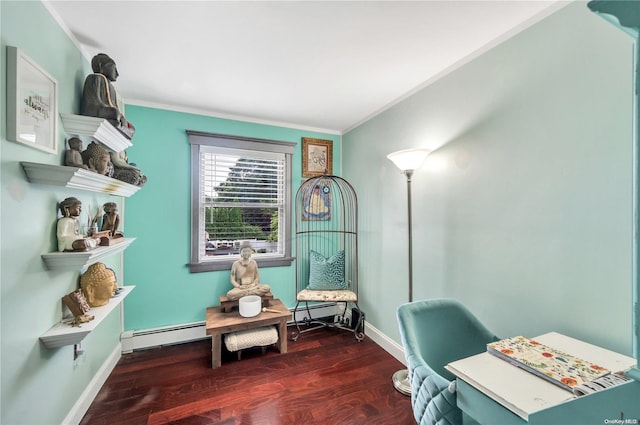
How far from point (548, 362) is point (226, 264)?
8.60ft

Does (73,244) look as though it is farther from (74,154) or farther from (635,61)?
(635,61)

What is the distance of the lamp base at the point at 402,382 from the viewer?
6.18ft

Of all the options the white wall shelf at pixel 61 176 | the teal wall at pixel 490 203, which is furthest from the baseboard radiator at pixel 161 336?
the white wall shelf at pixel 61 176

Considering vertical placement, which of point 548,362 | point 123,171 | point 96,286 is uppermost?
point 123,171

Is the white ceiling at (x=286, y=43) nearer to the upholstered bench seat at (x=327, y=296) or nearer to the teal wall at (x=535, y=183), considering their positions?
the teal wall at (x=535, y=183)

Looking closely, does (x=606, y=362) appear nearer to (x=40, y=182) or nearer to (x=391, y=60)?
(x=391, y=60)

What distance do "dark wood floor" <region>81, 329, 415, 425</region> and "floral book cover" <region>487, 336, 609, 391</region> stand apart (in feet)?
3.10

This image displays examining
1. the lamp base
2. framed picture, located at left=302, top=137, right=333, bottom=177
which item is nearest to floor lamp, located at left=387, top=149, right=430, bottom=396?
the lamp base

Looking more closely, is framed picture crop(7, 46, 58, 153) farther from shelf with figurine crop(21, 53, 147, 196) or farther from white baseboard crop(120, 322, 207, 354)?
white baseboard crop(120, 322, 207, 354)

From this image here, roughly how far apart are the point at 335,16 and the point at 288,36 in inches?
12.7

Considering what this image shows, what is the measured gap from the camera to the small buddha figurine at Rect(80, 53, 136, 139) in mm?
1563

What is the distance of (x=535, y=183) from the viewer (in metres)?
1.41

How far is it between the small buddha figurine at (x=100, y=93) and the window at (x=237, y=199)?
98cm

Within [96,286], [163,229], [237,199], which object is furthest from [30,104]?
[237,199]
